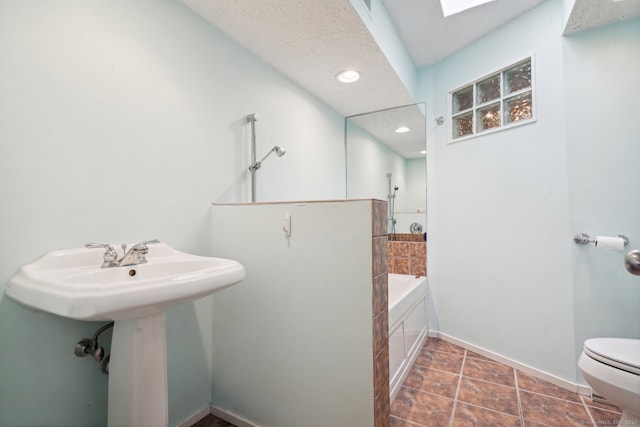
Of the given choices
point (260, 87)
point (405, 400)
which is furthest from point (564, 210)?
point (260, 87)

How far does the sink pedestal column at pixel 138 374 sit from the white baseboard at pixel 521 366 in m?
2.25

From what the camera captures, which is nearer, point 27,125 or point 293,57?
point 27,125

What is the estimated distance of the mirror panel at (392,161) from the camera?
9.29 ft

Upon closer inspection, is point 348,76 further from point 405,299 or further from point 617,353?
point 617,353

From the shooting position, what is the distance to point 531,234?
6.66ft

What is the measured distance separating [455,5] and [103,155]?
8.00 ft

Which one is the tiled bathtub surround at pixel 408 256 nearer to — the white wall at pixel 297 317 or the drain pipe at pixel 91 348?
the white wall at pixel 297 317

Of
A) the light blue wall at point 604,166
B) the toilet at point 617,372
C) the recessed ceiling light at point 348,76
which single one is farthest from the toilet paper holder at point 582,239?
the recessed ceiling light at point 348,76

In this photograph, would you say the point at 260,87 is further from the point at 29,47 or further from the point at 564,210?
the point at 564,210

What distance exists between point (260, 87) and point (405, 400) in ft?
7.14

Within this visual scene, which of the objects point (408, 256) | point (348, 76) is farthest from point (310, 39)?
point (408, 256)

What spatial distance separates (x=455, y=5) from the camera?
2100 mm

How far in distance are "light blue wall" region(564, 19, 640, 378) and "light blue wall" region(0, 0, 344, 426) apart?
2074mm

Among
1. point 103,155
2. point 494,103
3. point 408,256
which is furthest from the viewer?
point 408,256
